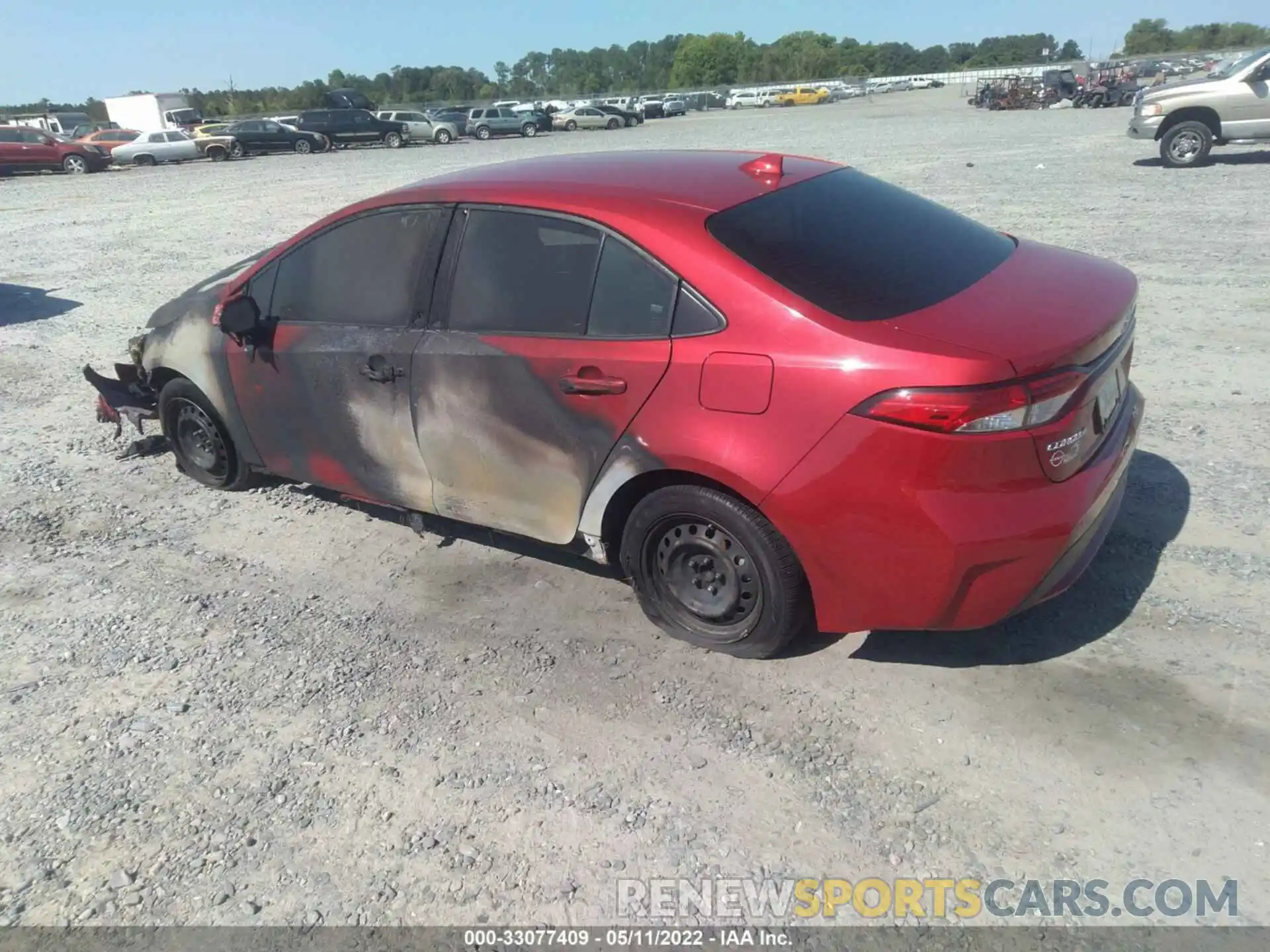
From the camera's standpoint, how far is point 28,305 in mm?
10336

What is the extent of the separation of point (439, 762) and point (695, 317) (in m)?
1.72

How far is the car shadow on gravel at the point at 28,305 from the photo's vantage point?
9734 millimetres

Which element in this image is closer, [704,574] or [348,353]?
[704,574]

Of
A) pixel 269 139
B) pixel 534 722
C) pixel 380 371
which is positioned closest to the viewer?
pixel 534 722

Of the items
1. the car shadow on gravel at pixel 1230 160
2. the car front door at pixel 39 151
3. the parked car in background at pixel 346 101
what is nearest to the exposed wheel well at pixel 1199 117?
the car shadow on gravel at pixel 1230 160

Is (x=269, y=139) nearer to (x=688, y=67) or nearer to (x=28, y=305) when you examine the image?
(x=28, y=305)

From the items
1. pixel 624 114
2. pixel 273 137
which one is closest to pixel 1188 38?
pixel 624 114

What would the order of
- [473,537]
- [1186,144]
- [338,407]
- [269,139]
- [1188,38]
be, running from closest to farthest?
[338,407]
[473,537]
[1186,144]
[269,139]
[1188,38]

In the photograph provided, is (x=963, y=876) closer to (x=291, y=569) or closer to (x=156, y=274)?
(x=291, y=569)

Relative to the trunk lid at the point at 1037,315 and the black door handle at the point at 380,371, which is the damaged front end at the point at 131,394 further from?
the trunk lid at the point at 1037,315

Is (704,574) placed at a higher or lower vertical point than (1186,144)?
higher

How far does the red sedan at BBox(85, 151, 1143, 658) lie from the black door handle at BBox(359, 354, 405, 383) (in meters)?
0.01

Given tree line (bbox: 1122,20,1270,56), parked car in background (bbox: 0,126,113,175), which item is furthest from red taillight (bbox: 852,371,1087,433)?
tree line (bbox: 1122,20,1270,56)

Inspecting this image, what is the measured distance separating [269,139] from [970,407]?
41.9 meters
